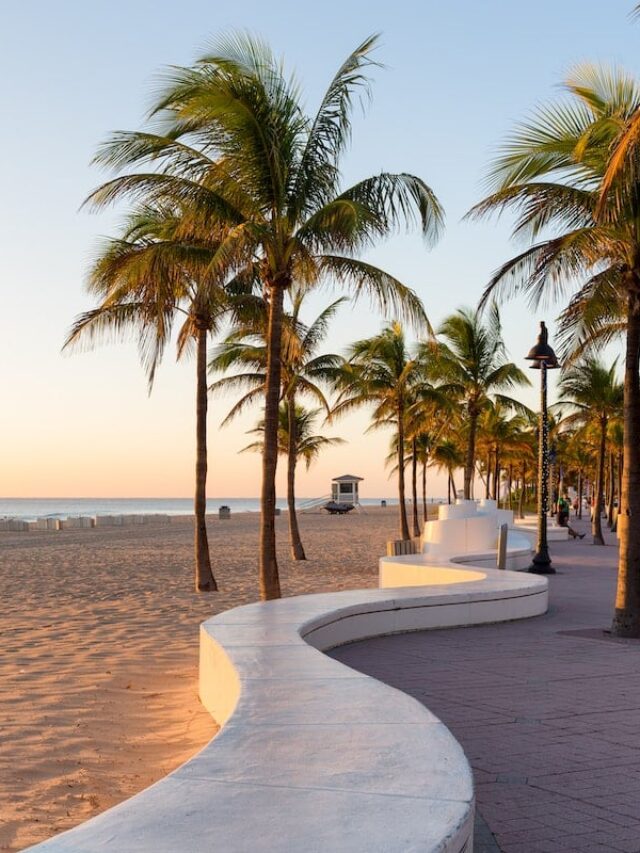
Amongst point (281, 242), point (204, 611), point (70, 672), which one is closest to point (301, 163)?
point (281, 242)

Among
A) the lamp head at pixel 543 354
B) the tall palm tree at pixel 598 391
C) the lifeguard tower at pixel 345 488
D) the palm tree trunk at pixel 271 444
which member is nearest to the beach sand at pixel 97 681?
the palm tree trunk at pixel 271 444

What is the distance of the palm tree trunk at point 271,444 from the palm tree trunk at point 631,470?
16.6 feet

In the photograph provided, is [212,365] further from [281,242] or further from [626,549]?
[626,549]

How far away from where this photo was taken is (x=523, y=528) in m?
33.2

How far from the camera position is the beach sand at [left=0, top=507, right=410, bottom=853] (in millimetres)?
5676

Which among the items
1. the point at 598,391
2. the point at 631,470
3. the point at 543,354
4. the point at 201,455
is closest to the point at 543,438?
the point at 543,354

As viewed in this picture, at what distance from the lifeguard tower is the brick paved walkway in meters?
79.1

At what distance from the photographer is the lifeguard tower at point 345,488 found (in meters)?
90.9

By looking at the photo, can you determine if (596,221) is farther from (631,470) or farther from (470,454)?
(470,454)

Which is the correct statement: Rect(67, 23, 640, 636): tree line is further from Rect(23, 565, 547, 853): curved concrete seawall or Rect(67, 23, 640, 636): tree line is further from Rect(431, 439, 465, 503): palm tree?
Rect(431, 439, 465, 503): palm tree

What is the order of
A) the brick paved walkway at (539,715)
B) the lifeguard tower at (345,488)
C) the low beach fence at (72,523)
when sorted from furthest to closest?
the lifeguard tower at (345,488), the low beach fence at (72,523), the brick paved walkway at (539,715)

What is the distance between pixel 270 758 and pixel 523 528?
3044cm

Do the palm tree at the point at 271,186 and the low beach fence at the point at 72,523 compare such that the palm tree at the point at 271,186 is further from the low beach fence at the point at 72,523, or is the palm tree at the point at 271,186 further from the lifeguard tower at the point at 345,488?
the lifeguard tower at the point at 345,488

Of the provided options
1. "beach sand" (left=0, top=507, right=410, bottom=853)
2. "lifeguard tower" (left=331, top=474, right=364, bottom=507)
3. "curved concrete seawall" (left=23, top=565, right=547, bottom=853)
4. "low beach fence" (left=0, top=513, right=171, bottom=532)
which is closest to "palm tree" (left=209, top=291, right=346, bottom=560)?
"beach sand" (left=0, top=507, right=410, bottom=853)
